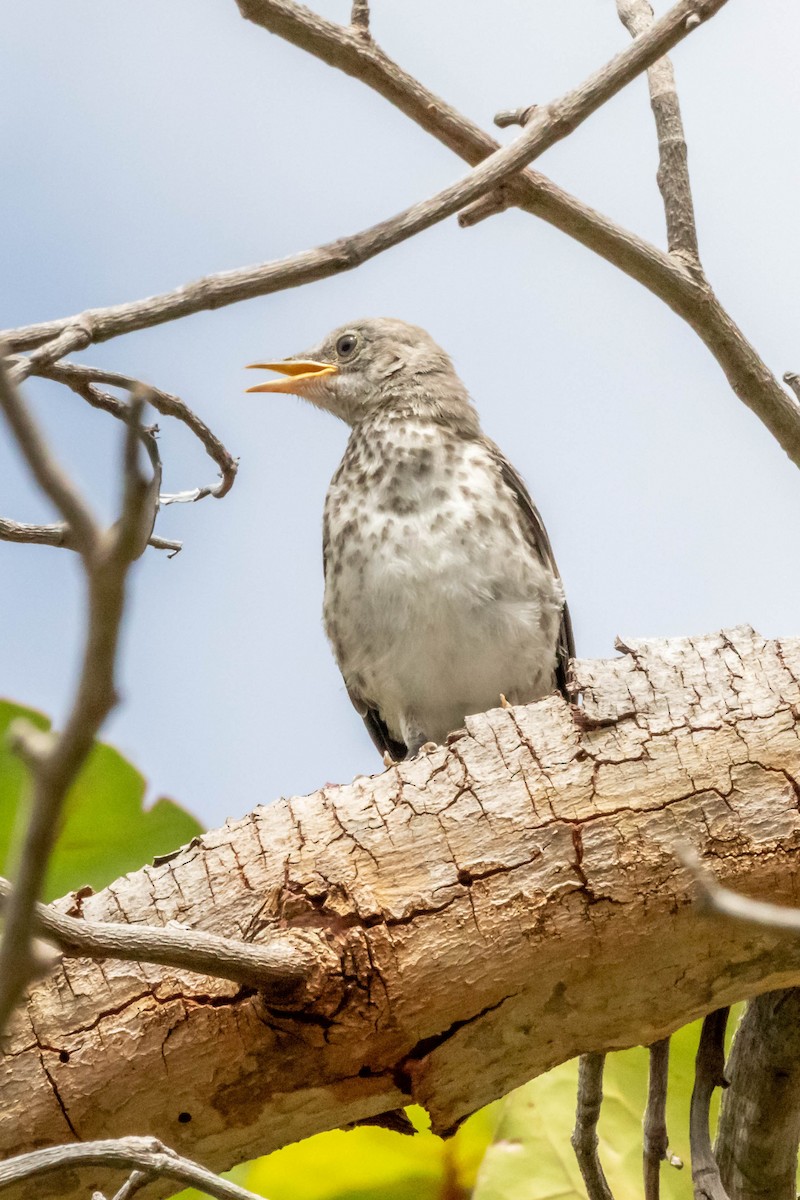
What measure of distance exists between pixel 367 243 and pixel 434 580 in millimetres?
1595

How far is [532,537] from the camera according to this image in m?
3.51

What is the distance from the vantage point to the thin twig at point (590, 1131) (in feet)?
7.49

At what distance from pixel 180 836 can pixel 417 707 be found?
1044mm

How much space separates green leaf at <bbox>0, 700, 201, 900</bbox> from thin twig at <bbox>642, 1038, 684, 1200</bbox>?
0.95m

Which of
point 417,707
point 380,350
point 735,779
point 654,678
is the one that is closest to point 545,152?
point 654,678

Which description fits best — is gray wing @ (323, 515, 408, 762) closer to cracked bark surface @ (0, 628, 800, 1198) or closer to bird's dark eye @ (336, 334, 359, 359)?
bird's dark eye @ (336, 334, 359, 359)

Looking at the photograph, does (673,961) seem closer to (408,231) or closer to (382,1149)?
(382,1149)

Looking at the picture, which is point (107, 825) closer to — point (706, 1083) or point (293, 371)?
point (706, 1083)

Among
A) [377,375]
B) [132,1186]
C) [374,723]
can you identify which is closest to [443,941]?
[132,1186]

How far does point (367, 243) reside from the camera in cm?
173

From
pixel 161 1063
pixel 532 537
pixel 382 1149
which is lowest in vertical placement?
pixel 382 1149

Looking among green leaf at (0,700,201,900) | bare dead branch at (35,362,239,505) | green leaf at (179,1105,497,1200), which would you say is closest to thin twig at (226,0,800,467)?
bare dead branch at (35,362,239,505)

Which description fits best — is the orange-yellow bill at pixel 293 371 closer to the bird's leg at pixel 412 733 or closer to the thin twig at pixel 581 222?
the bird's leg at pixel 412 733

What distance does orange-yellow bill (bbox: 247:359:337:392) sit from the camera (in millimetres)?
4074
